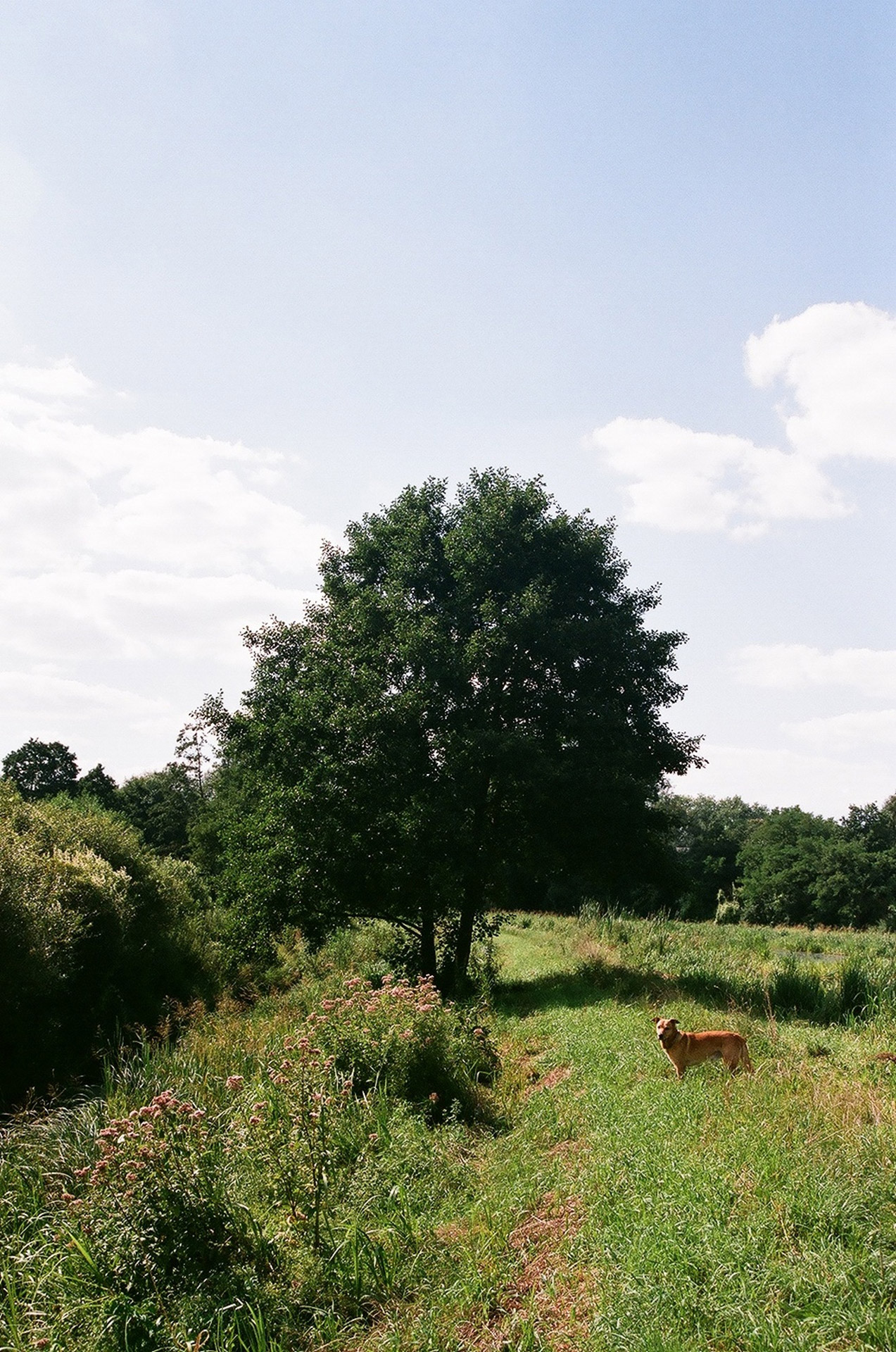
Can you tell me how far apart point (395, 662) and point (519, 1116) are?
415 inches

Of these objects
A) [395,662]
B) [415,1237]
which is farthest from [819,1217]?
[395,662]

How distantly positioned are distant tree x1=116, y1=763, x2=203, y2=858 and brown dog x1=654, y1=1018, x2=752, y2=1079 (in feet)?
157

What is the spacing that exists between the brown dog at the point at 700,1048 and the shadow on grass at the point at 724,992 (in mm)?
2373

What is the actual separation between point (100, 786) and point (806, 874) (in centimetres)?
4679

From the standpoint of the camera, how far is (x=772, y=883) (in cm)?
4853

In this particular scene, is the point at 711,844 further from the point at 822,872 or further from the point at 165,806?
the point at 165,806

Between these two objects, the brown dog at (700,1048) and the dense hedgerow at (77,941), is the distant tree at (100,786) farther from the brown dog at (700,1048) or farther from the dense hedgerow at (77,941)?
the brown dog at (700,1048)

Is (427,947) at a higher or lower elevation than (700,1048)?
lower

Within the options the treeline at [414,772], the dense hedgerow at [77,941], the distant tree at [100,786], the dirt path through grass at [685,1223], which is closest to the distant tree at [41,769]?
the distant tree at [100,786]

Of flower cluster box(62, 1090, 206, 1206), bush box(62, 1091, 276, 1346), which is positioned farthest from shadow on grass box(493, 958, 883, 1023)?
flower cluster box(62, 1090, 206, 1206)

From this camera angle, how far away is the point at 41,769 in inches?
2164

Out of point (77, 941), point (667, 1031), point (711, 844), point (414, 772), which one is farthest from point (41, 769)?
point (667, 1031)

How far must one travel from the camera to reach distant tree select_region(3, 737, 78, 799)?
54269 millimetres

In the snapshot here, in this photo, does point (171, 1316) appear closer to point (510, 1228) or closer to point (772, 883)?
point (510, 1228)
